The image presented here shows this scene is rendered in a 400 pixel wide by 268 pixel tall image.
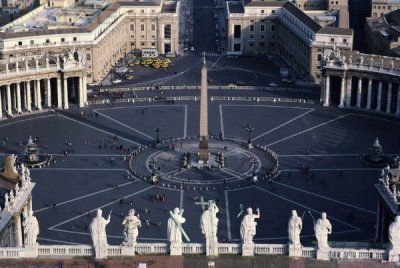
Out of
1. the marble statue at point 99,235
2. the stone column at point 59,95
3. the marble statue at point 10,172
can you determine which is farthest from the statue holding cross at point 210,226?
the stone column at point 59,95

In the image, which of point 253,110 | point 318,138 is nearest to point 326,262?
point 318,138

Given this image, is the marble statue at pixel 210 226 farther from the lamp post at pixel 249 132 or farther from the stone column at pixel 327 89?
the stone column at pixel 327 89

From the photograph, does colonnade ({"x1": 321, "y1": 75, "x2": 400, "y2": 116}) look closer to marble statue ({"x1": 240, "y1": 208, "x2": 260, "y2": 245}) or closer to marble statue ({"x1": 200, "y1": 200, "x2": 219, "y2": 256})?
marble statue ({"x1": 240, "y1": 208, "x2": 260, "y2": 245})

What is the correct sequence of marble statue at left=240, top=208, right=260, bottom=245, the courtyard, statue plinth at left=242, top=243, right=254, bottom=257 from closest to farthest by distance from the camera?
marble statue at left=240, top=208, right=260, bottom=245 < statue plinth at left=242, top=243, right=254, bottom=257 < the courtyard

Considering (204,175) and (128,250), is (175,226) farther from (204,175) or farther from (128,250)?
(204,175)

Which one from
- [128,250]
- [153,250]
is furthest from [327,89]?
[128,250]

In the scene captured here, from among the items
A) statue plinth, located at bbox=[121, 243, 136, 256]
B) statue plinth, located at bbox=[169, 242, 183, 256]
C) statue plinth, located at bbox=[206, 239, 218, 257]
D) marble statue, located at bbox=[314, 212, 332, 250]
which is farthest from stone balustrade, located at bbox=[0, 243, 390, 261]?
marble statue, located at bbox=[314, 212, 332, 250]
